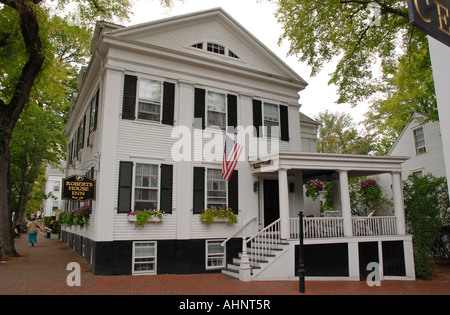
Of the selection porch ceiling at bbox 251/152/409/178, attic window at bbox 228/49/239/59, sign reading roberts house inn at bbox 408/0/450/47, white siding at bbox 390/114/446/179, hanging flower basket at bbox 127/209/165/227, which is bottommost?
hanging flower basket at bbox 127/209/165/227

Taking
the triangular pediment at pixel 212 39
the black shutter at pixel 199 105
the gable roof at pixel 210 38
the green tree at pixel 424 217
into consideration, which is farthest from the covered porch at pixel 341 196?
the triangular pediment at pixel 212 39

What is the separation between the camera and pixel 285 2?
50.1 ft

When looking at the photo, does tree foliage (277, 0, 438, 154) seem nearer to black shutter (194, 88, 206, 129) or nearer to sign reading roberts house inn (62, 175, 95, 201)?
black shutter (194, 88, 206, 129)

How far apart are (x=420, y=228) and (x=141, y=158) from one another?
12.1 metres

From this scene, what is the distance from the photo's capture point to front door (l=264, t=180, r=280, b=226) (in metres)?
13.8

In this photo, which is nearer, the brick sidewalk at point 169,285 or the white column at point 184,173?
the brick sidewalk at point 169,285

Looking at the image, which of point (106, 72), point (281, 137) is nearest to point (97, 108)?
point (106, 72)

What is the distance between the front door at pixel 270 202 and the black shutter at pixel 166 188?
4239 millimetres

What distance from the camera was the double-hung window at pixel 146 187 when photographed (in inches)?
448

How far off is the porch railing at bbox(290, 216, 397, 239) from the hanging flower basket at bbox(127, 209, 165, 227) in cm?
480

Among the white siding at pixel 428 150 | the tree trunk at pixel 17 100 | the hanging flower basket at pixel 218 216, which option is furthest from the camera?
the white siding at pixel 428 150

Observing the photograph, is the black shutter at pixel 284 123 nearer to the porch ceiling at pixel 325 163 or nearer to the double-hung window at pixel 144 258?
the porch ceiling at pixel 325 163

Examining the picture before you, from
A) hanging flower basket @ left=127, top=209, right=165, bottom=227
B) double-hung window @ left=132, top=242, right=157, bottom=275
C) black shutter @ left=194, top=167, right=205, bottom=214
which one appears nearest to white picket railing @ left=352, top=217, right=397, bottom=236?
black shutter @ left=194, top=167, right=205, bottom=214
